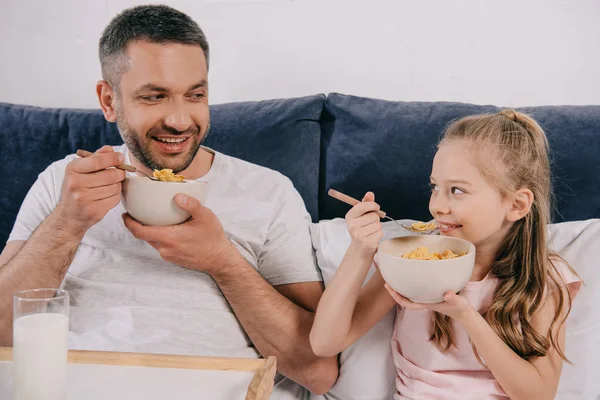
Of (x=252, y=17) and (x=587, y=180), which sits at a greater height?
(x=252, y=17)

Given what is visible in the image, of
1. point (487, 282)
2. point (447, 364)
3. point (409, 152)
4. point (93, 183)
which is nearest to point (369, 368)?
point (447, 364)

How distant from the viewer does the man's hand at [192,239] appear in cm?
124

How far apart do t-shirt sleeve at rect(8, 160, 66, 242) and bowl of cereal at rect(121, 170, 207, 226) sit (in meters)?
0.44

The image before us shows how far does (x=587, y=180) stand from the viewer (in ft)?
5.12

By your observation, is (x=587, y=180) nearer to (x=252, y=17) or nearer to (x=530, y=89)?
(x=530, y=89)

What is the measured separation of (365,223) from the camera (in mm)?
1197

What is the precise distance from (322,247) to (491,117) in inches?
20.1

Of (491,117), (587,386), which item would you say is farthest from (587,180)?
(587,386)

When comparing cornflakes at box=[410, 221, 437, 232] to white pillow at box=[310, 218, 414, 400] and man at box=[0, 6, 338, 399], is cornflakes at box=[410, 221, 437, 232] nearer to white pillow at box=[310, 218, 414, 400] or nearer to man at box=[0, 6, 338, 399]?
white pillow at box=[310, 218, 414, 400]

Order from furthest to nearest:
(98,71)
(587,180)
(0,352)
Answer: (98,71), (587,180), (0,352)

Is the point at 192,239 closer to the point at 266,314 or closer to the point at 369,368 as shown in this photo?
the point at 266,314

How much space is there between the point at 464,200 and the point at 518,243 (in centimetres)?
18

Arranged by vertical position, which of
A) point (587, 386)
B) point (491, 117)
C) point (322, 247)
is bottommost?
point (587, 386)

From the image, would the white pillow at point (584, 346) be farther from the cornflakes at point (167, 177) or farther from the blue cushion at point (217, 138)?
the cornflakes at point (167, 177)
